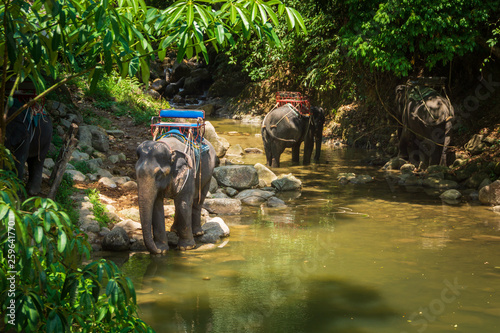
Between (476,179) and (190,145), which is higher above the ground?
(190,145)

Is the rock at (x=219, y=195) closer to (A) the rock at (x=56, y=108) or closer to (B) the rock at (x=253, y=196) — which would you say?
(B) the rock at (x=253, y=196)

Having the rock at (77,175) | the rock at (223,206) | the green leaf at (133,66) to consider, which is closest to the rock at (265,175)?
the rock at (223,206)

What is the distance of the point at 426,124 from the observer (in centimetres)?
1216

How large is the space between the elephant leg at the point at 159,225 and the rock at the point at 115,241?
0.38 m

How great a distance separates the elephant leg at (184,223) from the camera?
6.66m

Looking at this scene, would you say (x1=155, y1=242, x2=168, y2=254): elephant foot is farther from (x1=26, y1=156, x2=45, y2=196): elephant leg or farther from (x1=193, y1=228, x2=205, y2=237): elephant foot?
(x1=26, y1=156, x2=45, y2=196): elephant leg

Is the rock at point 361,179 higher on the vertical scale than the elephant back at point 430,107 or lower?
lower

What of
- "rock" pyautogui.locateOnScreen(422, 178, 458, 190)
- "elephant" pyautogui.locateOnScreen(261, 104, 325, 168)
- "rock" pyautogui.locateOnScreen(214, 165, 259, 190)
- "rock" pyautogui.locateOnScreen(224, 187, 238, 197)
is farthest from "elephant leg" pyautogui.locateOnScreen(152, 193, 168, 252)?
"elephant" pyautogui.locateOnScreen(261, 104, 325, 168)

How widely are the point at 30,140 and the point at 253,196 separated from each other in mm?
4127

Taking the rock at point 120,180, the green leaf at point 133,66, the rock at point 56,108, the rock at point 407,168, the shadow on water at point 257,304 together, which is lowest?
the shadow on water at point 257,304

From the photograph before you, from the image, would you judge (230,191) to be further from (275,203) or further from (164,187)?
(164,187)

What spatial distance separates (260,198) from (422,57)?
7.94 m

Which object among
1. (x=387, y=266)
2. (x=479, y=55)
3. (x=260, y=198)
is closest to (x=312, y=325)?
(x=387, y=266)

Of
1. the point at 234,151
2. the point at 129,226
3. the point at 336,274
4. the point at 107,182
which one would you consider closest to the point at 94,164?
the point at 107,182
